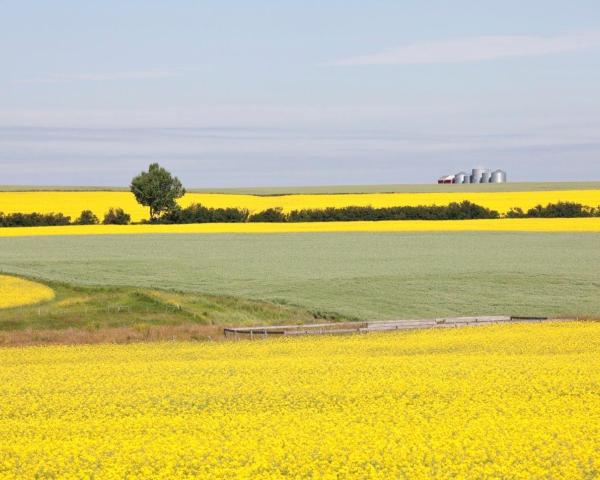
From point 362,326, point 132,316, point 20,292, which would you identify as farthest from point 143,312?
point 362,326

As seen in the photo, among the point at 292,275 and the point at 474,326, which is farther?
the point at 292,275

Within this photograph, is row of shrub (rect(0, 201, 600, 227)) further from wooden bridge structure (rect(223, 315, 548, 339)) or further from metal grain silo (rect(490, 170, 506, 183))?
metal grain silo (rect(490, 170, 506, 183))

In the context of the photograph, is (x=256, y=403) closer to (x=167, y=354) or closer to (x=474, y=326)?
(x=167, y=354)

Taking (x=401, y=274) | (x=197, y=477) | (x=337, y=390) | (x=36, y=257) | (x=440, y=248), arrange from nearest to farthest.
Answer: (x=197, y=477) < (x=337, y=390) < (x=401, y=274) < (x=36, y=257) < (x=440, y=248)

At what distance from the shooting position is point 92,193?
361ft

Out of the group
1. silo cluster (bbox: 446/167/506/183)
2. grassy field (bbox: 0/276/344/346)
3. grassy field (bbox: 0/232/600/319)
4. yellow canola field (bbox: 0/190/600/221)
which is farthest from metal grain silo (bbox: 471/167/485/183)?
grassy field (bbox: 0/276/344/346)

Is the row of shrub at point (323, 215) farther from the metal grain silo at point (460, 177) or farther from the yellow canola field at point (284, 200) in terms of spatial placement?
the metal grain silo at point (460, 177)

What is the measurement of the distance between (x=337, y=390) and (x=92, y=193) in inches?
3758

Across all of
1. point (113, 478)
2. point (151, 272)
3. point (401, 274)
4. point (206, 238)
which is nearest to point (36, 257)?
point (151, 272)

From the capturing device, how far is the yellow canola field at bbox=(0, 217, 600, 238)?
75.4 metres

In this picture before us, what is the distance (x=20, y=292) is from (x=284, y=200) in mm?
67780

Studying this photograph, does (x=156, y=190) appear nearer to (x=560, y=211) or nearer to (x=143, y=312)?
(x=560, y=211)

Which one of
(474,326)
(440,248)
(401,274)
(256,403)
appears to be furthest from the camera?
(440,248)

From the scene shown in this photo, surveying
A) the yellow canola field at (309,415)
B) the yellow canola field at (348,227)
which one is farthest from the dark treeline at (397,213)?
the yellow canola field at (309,415)
